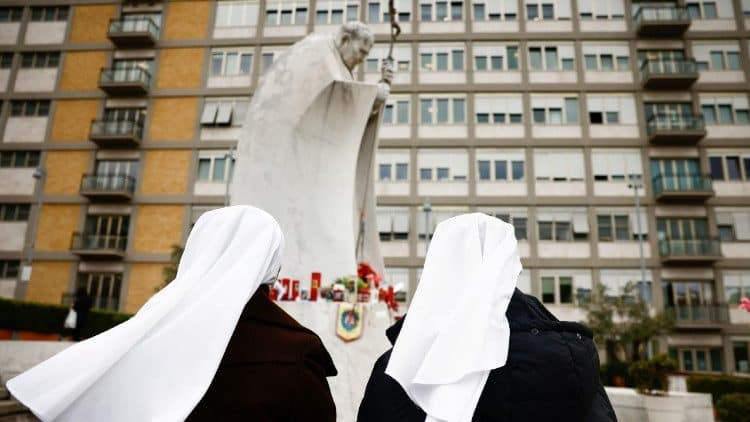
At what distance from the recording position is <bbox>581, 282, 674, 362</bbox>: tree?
2461 centimetres

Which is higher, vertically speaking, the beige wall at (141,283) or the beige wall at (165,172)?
the beige wall at (165,172)

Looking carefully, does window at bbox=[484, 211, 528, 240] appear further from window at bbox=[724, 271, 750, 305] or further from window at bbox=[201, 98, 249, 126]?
window at bbox=[201, 98, 249, 126]

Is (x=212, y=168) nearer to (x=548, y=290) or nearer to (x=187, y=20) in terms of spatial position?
(x=187, y=20)

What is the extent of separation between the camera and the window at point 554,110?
32.0 m

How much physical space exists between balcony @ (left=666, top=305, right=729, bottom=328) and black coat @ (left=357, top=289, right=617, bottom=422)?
3022cm

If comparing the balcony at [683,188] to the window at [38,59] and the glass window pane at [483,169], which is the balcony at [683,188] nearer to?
the glass window pane at [483,169]

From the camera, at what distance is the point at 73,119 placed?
33.4 metres

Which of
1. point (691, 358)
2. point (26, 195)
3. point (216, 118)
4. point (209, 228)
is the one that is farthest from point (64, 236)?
point (691, 358)

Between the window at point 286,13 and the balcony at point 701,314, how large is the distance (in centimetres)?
2822

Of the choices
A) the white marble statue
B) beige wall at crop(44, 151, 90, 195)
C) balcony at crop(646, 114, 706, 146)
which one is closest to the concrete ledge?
the white marble statue

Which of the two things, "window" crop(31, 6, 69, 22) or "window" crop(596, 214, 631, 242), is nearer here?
"window" crop(596, 214, 631, 242)

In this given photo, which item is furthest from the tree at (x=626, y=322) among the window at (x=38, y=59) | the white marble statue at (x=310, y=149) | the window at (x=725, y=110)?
the window at (x=38, y=59)

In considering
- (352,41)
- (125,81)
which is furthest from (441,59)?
(352,41)

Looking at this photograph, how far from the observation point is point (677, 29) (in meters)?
32.2
